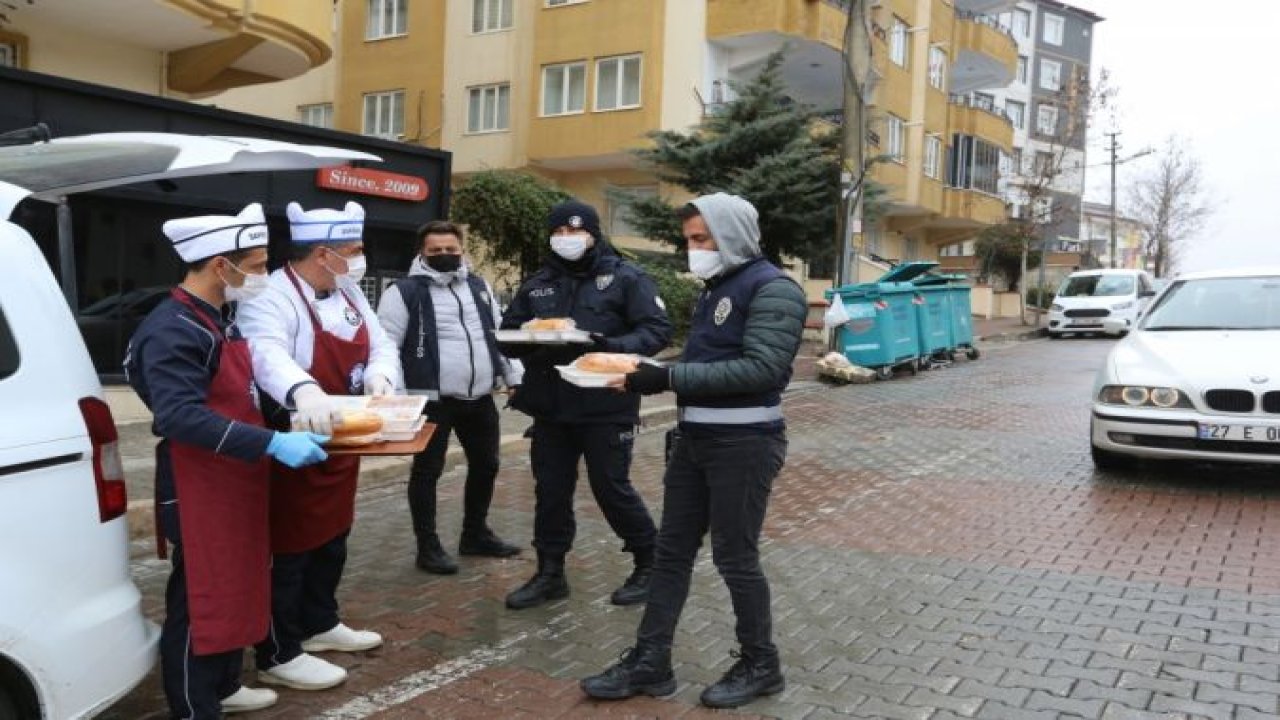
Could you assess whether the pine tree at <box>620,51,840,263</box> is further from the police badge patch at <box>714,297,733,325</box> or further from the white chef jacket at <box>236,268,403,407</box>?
the police badge patch at <box>714,297,733,325</box>

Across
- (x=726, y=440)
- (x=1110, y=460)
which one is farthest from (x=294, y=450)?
(x=1110, y=460)

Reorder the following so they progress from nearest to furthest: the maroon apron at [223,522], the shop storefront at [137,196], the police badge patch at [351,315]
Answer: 1. the maroon apron at [223,522]
2. the police badge patch at [351,315]
3. the shop storefront at [137,196]

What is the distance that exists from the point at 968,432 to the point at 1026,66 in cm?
5655

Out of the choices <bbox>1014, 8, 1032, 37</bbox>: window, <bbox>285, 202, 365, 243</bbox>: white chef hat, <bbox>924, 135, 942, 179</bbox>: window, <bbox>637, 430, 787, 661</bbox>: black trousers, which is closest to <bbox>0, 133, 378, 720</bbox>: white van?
<bbox>285, 202, 365, 243</bbox>: white chef hat

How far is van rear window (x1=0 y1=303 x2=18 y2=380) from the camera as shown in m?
2.83

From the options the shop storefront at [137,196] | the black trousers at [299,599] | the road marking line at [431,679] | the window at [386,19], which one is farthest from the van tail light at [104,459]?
the window at [386,19]

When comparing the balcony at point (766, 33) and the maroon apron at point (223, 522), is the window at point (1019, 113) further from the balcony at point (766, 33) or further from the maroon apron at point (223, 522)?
the maroon apron at point (223, 522)

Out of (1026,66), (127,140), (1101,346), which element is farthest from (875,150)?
(1026,66)

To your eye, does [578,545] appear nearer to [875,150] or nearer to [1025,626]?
[1025,626]

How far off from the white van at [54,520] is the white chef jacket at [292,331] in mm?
589

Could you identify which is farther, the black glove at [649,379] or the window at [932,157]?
the window at [932,157]

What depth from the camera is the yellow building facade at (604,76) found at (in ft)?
76.2

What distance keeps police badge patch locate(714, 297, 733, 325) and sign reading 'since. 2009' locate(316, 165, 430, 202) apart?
31.7 ft

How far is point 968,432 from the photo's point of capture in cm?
1059
